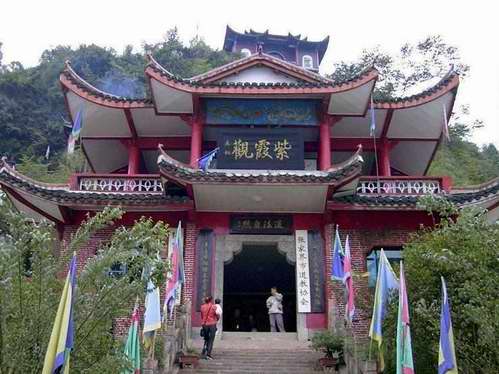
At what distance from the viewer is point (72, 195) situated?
13.6 meters

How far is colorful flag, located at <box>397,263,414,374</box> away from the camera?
7.35 m

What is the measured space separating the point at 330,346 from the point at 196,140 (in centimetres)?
684

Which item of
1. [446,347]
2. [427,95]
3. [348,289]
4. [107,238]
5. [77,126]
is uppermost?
[427,95]

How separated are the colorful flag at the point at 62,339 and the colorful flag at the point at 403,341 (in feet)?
13.4

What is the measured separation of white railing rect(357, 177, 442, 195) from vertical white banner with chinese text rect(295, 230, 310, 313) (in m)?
1.91

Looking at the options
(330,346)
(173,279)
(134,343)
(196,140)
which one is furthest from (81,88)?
(330,346)

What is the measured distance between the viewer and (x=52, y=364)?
17.8 ft

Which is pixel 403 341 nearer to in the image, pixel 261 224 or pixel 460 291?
pixel 460 291

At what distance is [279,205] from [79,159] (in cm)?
2029

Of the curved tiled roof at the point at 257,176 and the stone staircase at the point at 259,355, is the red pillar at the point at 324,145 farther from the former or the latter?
the stone staircase at the point at 259,355

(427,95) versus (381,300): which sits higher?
(427,95)

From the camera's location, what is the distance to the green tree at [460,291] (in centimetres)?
709

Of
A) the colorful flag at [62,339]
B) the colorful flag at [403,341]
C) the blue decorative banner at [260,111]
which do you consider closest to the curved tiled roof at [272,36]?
the blue decorative banner at [260,111]

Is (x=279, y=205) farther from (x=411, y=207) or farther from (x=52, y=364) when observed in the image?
(x=52, y=364)
